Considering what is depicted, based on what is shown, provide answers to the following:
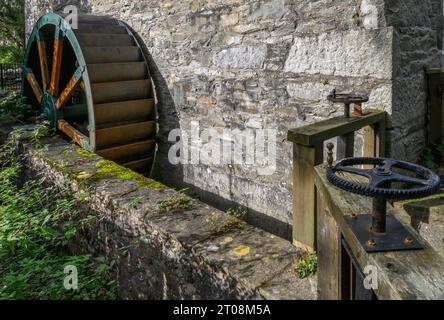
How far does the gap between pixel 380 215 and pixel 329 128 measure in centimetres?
135

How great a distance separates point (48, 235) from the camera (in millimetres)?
3094

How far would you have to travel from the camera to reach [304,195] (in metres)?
2.26

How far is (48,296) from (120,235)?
0.57m

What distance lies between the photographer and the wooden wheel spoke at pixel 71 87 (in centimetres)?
489

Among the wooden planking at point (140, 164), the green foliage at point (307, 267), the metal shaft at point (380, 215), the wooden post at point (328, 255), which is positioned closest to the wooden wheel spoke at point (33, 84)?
the wooden planking at point (140, 164)

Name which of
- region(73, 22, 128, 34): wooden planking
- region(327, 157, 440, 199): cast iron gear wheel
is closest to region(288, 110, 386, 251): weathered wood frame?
region(327, 157, 440, 199): cast iron gear wheel

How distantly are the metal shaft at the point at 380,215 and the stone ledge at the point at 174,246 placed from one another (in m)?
0.53

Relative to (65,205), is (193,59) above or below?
above

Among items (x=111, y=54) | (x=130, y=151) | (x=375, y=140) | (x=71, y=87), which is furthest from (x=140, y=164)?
(x=375, y=140)

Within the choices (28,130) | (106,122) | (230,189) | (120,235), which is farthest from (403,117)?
(28,130)

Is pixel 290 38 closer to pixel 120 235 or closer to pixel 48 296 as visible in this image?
pixel 120 235

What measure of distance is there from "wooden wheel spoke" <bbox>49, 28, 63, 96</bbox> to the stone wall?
1.04 metres

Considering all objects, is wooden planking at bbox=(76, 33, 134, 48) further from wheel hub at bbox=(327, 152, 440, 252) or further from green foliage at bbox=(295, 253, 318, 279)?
wheel hub at bbox=(327, 152, 440, 252)

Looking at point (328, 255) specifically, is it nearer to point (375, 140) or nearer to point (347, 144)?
point (347, 144)
